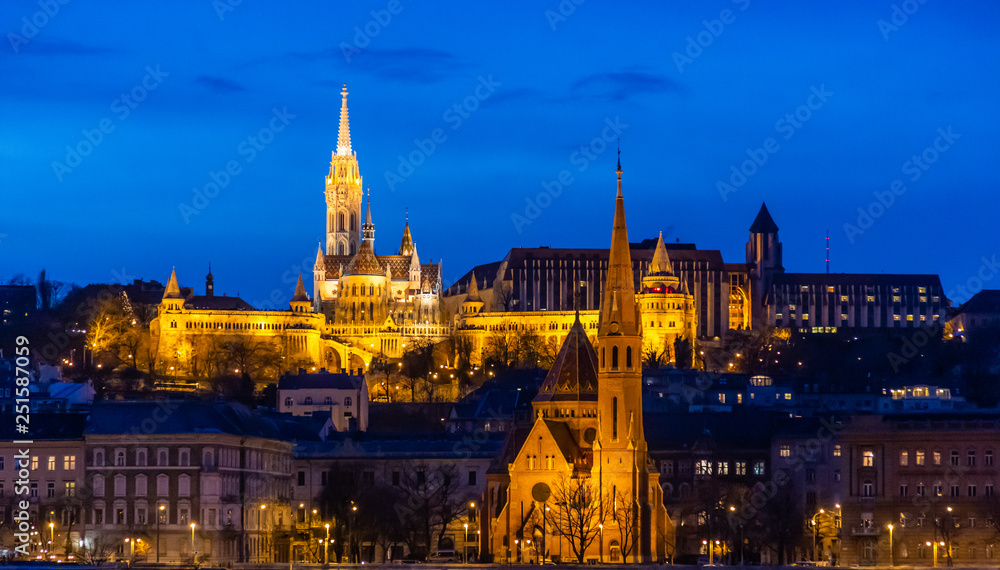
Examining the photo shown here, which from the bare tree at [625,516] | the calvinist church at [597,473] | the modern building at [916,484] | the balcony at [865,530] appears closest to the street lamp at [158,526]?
the calvinist church at [597,473]

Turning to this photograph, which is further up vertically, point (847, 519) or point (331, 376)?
point (331, 376)

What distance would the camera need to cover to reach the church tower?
10956 centimetres

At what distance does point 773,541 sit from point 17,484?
40845 millimetres

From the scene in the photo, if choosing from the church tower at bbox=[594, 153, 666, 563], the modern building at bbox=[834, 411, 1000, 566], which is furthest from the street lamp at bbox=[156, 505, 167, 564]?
the modern building at bbox=[834, 411, 1000, 566]

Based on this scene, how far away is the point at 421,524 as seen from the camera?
4764 inches

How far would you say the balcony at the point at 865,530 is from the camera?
12269 centimetres

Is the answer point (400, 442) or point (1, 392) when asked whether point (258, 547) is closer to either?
point (400, 442)

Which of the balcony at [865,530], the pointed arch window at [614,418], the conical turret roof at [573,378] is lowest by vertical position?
the balcony at [865,530]

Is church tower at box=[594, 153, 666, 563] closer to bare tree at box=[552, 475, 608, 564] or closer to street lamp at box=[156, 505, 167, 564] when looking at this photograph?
bare tree at box=[552, 475, 608, 564]

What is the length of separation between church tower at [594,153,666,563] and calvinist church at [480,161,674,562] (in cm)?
5

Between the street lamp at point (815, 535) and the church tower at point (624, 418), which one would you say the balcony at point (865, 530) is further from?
the church tower at point (624, 418)

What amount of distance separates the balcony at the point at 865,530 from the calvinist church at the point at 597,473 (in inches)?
585

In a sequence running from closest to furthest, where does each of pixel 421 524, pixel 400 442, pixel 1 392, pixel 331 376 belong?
pixel 421 524, pixel 400 442, pixel 1 392, pixel 331 376

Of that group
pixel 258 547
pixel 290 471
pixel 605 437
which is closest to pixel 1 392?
pixel 290 471
